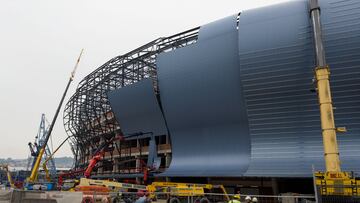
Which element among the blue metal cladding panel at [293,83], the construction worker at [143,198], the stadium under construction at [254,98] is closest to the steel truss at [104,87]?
the stadium under construction at [254,98]

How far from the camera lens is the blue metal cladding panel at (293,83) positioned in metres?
28.1

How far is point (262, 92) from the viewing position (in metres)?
31.3

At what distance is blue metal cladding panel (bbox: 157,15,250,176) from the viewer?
1336 inches

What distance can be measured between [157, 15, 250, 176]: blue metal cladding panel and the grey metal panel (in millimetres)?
3331

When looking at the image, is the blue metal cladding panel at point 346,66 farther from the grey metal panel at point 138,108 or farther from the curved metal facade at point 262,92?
the grey metal panel at point 138,108

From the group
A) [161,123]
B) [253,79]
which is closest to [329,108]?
[253,79]

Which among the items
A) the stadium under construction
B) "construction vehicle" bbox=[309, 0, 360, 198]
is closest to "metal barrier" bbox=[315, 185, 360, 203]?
"construction vehicle" bbox=[309, 0, 360, 198]

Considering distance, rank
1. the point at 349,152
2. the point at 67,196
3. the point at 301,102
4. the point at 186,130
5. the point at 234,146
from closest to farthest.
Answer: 1. the point at 67,196
2. the point at 349,152
3. the point at 301,102
4. the point at 234,146
5. the point at 186,130

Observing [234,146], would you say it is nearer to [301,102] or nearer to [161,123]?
[301,102]

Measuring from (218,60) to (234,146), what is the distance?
9309 mm

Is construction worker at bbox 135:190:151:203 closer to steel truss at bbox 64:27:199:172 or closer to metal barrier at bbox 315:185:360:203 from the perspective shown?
metal barrier at bbox 315:185:360:203

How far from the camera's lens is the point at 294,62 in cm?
3005

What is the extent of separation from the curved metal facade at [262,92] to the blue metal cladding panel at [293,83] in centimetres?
8

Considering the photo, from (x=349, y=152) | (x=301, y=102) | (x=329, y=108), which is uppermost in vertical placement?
(x=301, y=102)
